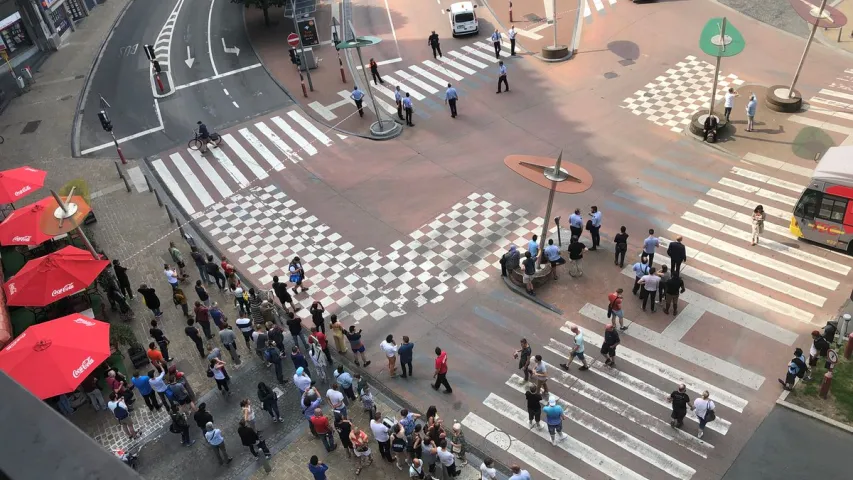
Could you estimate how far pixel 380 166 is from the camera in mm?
30672

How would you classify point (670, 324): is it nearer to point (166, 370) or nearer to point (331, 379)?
point (331, 379)

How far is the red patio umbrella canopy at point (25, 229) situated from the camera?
76.1ft

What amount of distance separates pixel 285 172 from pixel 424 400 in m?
15.3

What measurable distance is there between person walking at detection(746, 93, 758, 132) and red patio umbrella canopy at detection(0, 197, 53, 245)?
27.2 m

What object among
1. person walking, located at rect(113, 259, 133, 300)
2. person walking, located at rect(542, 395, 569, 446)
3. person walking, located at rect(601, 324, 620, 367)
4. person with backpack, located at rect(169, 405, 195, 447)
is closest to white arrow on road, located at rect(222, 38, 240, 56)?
person walking, located at rect(113, 259, 133, 300)

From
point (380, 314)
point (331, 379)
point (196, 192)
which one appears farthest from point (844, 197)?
point (196, 192)

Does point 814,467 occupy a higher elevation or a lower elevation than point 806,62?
lower

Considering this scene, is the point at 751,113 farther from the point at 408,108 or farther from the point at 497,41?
the point at 408,108

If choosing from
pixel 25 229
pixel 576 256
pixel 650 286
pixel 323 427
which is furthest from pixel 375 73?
pixel 323 427

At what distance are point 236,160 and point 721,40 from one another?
21.9 m

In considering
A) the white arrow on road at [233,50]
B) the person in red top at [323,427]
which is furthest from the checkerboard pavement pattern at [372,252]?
the white arrow on road at [233,50]

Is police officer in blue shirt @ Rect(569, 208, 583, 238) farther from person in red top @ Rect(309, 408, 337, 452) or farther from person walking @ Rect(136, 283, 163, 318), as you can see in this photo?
person walking @ Rect(136, 283, 163, 318)

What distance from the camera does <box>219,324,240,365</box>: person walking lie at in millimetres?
20812

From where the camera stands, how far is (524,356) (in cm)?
1942
